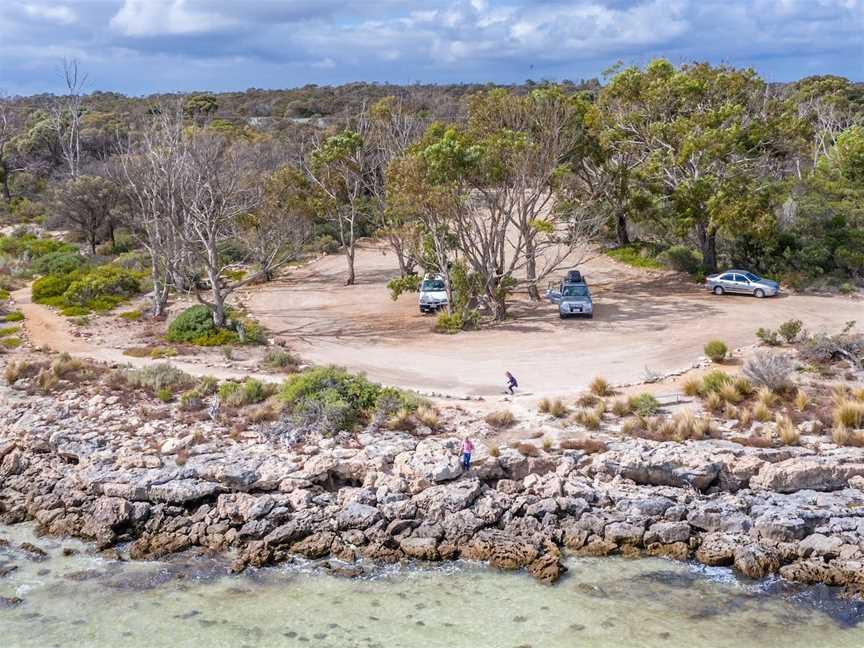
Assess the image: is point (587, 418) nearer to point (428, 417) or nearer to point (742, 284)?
point (428, 417)

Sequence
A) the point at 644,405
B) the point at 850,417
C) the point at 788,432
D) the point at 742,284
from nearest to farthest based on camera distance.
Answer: the point at 788,432
the point at 850,417
the point at 644,405
the point at 742,284

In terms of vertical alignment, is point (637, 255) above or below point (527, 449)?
above

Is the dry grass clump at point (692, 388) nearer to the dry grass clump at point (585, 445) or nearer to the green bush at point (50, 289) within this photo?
the dry grass clump at point (585, 445)

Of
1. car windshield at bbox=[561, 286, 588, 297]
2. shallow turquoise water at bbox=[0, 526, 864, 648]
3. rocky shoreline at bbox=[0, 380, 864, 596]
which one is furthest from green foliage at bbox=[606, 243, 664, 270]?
shallow turquoise water at bbox=[0, 526, 864, 648]

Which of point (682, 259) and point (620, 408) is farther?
point (682, 259)

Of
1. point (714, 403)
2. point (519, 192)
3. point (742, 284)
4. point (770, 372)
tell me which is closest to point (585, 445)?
point (714, 403)

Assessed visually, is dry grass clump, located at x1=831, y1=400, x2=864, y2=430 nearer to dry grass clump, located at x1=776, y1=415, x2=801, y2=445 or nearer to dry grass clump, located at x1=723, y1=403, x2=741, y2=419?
dry grass clump, located at x1=776, y1=415, x2=801, y2=445

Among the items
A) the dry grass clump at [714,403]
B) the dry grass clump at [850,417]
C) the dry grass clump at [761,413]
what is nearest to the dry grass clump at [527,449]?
the dry grass clump at [714,403]
